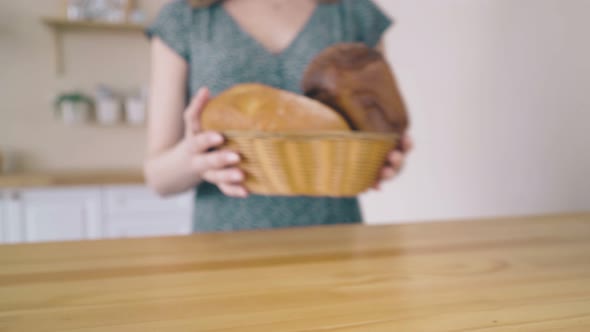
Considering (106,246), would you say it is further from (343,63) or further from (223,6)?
(223,6)

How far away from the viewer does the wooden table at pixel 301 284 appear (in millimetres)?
257

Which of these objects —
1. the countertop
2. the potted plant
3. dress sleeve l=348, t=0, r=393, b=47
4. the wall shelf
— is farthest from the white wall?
the potted plant

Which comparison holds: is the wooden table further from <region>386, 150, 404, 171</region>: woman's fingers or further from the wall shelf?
the wall shelf

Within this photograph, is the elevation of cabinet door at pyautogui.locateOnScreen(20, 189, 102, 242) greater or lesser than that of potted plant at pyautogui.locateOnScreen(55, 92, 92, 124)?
lesser

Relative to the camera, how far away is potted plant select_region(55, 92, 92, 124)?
5.99ft

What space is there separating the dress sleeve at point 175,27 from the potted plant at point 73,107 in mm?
1307

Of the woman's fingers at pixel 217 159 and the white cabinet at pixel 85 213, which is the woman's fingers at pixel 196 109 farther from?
the white cabinet at pixel 85 213

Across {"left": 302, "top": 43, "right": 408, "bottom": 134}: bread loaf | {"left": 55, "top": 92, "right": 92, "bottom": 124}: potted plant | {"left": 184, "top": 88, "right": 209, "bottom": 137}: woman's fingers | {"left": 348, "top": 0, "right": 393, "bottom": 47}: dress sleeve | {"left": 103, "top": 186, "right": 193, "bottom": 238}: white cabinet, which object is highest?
{"left": 348, "top": 0, "right": 393, "bottom": 47}: dress sleeve

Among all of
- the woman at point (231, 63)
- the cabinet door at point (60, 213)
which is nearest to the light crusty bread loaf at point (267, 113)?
the woman at point (231, 63)

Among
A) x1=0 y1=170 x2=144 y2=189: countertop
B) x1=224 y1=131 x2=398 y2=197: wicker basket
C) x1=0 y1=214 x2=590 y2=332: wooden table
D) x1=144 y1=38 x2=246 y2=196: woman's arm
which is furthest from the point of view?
x1=0 y1=170 x2=144 y2=189: countertop

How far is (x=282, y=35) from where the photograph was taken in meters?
0.78

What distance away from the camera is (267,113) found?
435mm

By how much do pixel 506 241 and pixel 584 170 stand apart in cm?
35

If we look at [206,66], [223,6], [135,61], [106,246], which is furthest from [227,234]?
[135,61]
